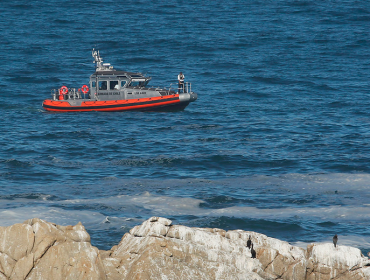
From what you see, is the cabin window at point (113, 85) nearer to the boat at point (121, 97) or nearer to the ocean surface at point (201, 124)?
the boat at point (121, 97)

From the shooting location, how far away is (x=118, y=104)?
47.3 metres

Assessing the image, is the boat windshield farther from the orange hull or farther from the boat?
the orange hull

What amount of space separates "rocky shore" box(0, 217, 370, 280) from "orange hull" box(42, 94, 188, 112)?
2950 centimetres

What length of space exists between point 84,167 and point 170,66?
100.0 ft

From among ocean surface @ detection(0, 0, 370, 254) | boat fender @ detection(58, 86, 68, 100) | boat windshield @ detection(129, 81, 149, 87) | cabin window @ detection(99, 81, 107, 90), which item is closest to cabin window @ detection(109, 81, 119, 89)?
cabin window @ detection(99, 81, 107, 90)

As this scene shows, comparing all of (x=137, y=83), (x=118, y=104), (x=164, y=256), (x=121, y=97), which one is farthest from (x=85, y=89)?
(x=164, y=256)

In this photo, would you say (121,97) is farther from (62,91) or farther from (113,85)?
(62,91)

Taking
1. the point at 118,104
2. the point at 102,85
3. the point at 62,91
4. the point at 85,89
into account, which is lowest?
the point at 118,104

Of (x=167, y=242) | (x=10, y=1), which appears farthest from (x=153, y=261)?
(x=10, y=1)

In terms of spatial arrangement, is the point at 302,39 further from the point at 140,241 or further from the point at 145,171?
the point at 140,241

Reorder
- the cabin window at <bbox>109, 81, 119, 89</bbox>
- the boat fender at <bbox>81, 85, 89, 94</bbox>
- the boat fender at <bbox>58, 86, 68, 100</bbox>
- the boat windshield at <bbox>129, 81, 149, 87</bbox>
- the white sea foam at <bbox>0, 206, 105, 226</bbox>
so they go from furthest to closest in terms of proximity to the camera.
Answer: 1. the boat fender at <bbox>58, 86, 68, 100</bbox>
2. the boat fender at <bbox>81, 85, 89, 94</bbox>
3. the boat windshield at <bbox>129, 81, 149, 87</bbox>
4. the cabin window at <bbox>109, 81, 119, 89</bbox>
5. the white sea foam at <bbox>0, 206, 105, 226</bbox>

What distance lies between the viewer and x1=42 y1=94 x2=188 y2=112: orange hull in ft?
154

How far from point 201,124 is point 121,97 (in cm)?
747

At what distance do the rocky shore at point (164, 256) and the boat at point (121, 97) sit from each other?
29.6m
